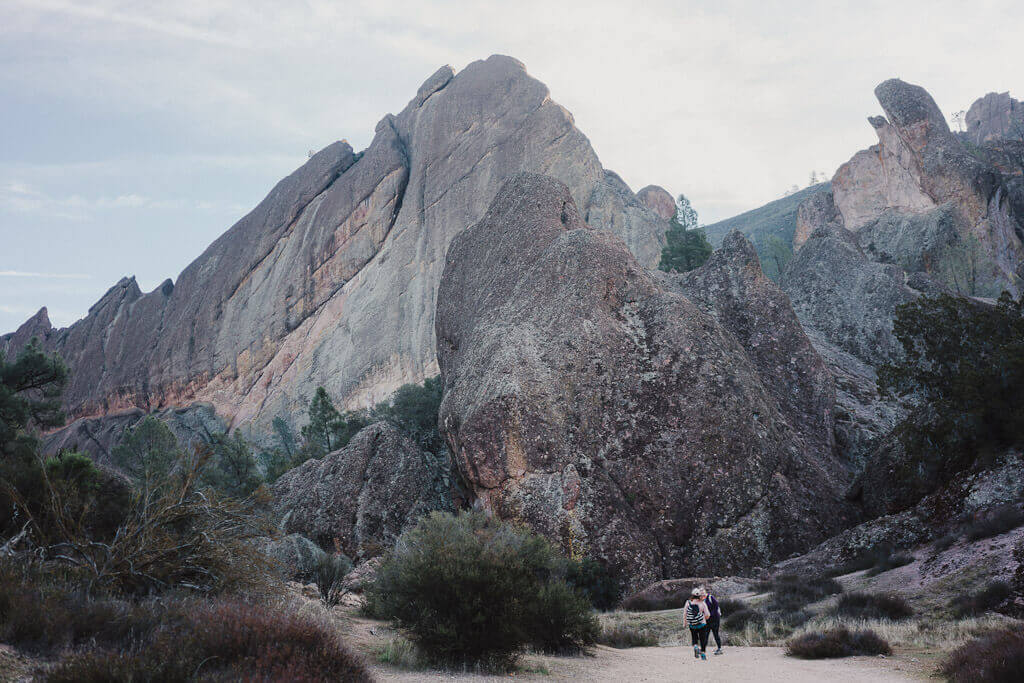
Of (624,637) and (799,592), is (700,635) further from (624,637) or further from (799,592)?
(799,592)

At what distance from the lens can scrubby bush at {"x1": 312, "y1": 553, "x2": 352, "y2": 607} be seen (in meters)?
16.1

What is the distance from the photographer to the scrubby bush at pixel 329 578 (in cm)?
1611

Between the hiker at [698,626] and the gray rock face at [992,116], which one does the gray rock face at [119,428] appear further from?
the gray rock face at [992,116]

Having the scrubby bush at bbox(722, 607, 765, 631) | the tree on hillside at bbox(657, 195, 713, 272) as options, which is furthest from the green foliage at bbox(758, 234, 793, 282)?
the scrubby bush at bbox(722, 607, 765, 631)

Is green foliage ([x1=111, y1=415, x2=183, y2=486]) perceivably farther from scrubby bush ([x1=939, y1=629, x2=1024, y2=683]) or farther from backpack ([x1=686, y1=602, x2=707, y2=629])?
scrubby bush ([x1=939, y1=629, x2=1024, y2=683])

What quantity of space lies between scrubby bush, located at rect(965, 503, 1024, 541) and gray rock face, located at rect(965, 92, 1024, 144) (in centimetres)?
11871

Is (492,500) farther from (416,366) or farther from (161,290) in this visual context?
(161,290)

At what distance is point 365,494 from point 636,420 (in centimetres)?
1386

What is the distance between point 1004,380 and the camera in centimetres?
1636

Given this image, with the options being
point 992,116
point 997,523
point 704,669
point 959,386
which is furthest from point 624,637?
point 992,116

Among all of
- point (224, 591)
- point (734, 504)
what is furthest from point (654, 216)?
point (224, 591)

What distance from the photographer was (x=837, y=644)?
1081cm

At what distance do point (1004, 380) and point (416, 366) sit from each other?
1922 inches

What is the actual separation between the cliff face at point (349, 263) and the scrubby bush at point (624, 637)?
148 ft
